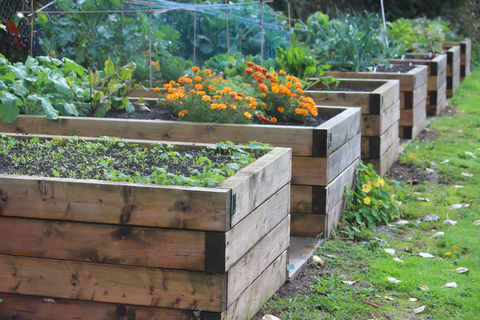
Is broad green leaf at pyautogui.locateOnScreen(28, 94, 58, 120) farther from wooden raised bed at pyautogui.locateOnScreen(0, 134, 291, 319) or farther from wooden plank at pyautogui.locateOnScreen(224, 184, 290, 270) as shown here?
wooden plank at pyautogui.locateOnScreen(224, 184, 290, 270)

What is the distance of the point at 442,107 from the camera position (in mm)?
8672

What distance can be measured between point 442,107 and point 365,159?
14.2 feet

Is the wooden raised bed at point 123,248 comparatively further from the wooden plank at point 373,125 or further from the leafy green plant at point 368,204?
the wooden plank at point 373,125

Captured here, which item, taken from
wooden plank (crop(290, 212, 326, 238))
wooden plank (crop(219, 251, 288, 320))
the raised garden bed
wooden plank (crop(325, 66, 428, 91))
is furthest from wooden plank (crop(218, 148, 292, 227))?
the raised garden bed

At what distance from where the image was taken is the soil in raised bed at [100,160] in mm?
2555

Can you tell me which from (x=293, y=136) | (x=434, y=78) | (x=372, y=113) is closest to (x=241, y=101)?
(x=293, y=136)

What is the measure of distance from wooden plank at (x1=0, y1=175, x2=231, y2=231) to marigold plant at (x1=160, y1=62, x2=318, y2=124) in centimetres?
144

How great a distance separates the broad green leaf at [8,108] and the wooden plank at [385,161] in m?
3.00

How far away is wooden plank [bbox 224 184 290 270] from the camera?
7.16ft

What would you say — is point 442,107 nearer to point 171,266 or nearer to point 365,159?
point 365,159

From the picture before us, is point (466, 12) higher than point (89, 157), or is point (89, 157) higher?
point (466, 12)

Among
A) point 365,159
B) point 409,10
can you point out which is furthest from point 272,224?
point 409,10

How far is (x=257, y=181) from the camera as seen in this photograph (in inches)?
96.2

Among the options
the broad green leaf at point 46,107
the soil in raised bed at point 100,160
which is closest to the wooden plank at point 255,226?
the soil in raised bed at point 100,160
